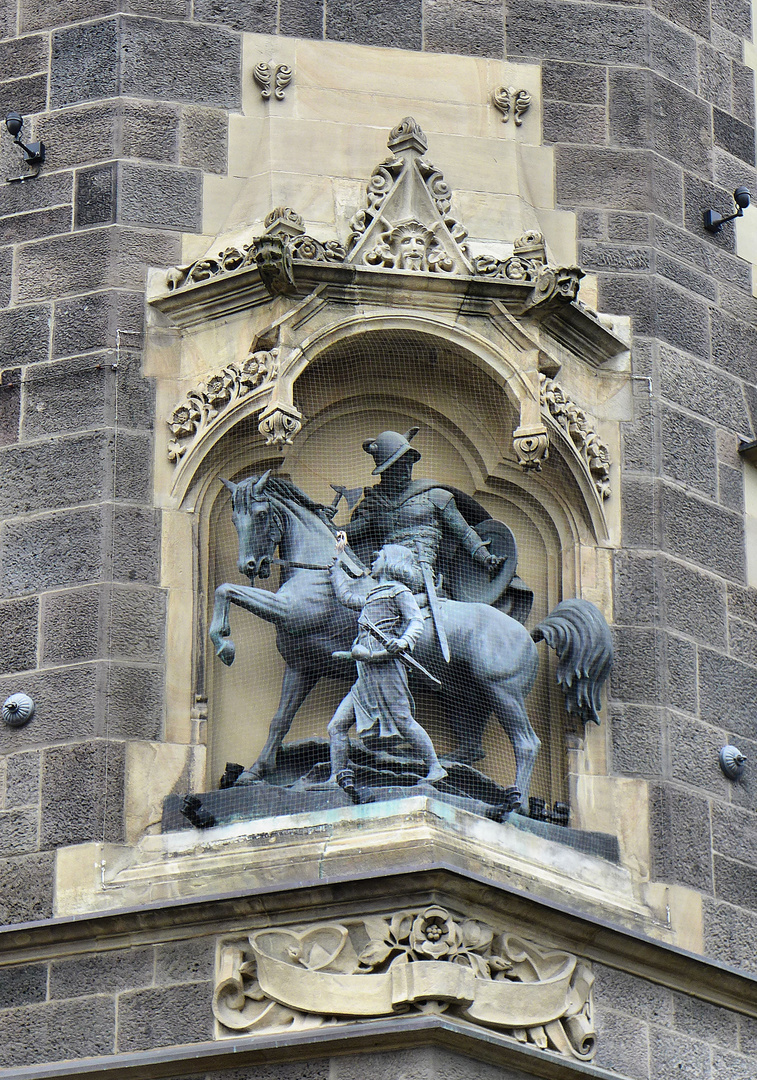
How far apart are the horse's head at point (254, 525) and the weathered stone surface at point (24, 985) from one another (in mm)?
1997

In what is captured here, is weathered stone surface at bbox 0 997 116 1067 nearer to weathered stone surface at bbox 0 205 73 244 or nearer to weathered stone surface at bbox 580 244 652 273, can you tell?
weathered stone surface at bbox 0 205 73 244

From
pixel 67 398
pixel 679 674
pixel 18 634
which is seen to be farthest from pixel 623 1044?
pixel 67 398

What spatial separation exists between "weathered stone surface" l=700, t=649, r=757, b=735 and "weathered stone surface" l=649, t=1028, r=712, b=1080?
158 centimetres

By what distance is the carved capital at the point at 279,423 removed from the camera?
11.1 m

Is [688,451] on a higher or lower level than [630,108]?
lower

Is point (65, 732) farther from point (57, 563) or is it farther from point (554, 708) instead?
point (554, 708)

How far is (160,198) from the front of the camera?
1171cm

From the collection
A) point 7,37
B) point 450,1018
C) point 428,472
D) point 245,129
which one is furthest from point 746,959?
point 7,37

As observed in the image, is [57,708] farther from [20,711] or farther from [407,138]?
[407,138]

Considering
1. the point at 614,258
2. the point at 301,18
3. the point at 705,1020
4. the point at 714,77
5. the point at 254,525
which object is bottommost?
the point at 705,1020

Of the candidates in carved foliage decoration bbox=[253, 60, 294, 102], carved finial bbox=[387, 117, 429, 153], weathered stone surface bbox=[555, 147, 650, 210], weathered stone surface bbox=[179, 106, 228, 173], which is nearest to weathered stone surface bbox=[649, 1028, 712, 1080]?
weathered stone surface bbox=[555, 147, 650, 210]

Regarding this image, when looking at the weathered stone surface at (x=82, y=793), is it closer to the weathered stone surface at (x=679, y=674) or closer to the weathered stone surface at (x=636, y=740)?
the weathered stone surface at (x=636, y=740)

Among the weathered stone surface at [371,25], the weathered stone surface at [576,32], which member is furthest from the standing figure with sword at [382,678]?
the weathered stone surface at [576,32]

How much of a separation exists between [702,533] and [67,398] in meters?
3.09
